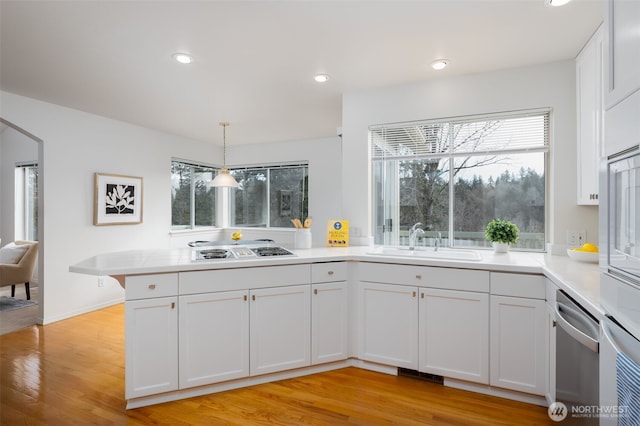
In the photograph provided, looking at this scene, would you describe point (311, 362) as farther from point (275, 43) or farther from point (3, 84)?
point (3, 84)

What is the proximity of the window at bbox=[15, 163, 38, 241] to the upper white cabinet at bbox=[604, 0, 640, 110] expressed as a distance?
719 cm

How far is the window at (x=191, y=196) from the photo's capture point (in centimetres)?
551

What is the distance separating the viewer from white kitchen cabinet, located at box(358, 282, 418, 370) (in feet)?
8.03

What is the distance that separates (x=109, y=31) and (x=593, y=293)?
3098 millimetres

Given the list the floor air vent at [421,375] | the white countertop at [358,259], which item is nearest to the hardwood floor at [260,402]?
the floor air vent at [421,375]

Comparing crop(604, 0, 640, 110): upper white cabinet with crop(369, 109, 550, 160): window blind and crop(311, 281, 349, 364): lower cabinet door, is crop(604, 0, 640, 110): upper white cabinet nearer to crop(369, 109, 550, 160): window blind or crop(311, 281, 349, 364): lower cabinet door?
crop(369, 109, 550, 160): window blind

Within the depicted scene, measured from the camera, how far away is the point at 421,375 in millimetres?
2523

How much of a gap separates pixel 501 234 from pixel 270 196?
4.23 meters

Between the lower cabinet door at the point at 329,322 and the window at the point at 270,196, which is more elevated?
the window at the point at 270,196

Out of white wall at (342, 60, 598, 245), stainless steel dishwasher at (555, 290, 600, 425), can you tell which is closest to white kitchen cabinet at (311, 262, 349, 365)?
white wall at (342, 60, 598, 245)

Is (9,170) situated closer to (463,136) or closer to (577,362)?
(463,136)

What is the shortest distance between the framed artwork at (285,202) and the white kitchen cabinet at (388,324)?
359 centimetres

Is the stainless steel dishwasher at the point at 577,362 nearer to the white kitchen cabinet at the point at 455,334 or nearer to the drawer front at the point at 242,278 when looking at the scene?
the white kitchen cabinet at the point at 455,334

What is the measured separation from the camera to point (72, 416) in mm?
2031
